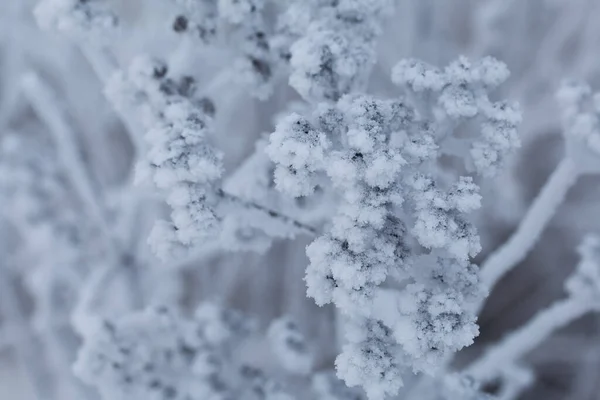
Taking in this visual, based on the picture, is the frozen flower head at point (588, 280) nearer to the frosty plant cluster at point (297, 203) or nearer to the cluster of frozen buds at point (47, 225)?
the frosty plant cluster at point (297, 203)

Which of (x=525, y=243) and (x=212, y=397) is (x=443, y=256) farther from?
(x=212, y=397)

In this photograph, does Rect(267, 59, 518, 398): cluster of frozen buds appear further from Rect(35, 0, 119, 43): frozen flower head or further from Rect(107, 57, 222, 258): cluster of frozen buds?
Rect(35, 0, 119, 43): frozen flower head

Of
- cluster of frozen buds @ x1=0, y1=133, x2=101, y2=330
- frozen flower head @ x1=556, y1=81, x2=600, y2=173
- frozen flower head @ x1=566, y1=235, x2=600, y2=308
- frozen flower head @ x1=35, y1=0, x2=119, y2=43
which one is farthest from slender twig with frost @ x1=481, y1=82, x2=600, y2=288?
cluster of frozen buds @ x1=0, y1=133, x2=101, y2=330

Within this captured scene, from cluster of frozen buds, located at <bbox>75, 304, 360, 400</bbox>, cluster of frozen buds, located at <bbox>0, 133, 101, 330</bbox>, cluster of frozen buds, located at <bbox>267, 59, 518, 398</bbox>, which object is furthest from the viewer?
cluster of frozen buds, located at <bbox>0, 133, 101, 330</bbox>

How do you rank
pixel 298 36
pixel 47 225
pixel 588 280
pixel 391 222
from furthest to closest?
pixel 47 225 → pixel 588 280 → pixel 298 36 → pixel 391 222

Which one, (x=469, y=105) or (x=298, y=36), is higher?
(x=298, y=36)

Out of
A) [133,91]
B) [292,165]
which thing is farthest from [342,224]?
[133,91]

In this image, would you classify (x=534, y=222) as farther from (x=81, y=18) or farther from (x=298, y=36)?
(x=81, y=18)

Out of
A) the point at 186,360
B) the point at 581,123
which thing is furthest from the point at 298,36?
the point at 186,360
